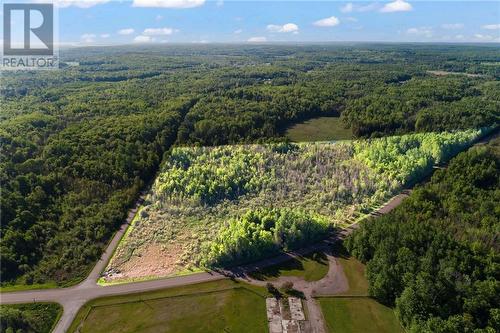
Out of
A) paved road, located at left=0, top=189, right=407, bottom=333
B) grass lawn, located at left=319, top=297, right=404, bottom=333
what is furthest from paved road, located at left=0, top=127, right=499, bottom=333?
grass lawn, located at left=319, top=297, right=404, bottom=333

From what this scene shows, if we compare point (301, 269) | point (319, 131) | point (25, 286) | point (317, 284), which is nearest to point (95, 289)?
point (25, 286)

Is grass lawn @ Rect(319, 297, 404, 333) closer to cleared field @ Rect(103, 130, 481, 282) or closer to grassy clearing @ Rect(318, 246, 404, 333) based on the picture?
grassy clearing @ Rect(318, 246, 404, 333)

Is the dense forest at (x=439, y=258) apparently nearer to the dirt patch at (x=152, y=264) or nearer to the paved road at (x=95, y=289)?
the paved road at (x=95, y=289)

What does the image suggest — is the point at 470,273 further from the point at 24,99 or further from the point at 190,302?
the point at 24,99

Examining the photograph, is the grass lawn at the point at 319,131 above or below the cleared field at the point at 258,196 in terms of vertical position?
above

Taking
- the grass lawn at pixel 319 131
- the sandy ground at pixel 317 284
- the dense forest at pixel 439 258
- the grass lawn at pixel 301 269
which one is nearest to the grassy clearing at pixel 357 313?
the sandy ground at pixel 317 284
